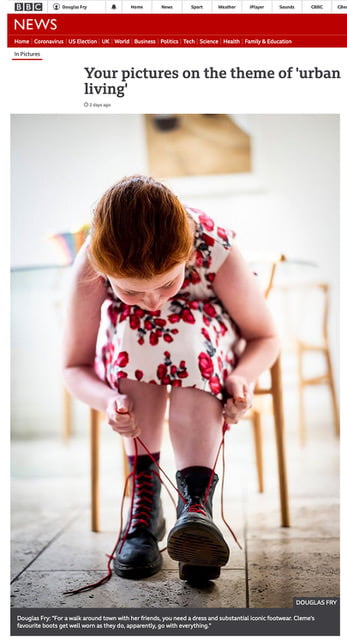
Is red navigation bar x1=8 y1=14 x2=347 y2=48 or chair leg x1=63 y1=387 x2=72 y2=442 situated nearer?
red navigation bar x1=8 y1=14 x2=347 y2=48

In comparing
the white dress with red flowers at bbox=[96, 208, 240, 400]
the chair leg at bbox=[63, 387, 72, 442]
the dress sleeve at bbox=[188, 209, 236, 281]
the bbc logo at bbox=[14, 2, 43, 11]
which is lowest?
the chair leg at bbox=[63, 387, 72, 442]

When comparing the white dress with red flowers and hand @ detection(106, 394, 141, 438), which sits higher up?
the white dress with red flowers

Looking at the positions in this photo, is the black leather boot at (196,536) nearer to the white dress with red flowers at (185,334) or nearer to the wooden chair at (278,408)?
the white dress with red flowers at (185,334)

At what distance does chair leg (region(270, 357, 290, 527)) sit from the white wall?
122cm

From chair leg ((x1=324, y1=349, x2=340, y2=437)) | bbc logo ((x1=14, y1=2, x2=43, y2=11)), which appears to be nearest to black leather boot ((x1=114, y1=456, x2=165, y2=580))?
bbc logo ((x1=14, y1=2, x2=43, y2=11))

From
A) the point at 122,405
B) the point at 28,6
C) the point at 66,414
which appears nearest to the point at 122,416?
the point at 122,405

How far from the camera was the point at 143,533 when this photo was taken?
3.01 feet

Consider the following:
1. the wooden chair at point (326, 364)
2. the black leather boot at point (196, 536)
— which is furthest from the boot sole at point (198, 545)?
the wooden chair at point (326, 364)

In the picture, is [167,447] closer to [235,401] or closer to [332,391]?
[235,401]

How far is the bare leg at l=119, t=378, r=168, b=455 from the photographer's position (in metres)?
0.92

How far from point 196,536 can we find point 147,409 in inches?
8.7

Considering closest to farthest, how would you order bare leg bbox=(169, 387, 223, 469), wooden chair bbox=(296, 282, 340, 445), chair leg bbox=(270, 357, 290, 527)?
bare leg bbox=(169, 387, 223, 469) → chair leg bbox=(270, 357, 290, 527) → wooden chair bbox=(296, 282, 340, 445)

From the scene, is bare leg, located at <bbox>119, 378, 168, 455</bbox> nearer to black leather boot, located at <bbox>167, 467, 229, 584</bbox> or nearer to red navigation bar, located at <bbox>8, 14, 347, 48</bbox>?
black leather boot, located at <bbox>167, 467, 229, 584</bbox>

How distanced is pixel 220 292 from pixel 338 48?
430 mm
